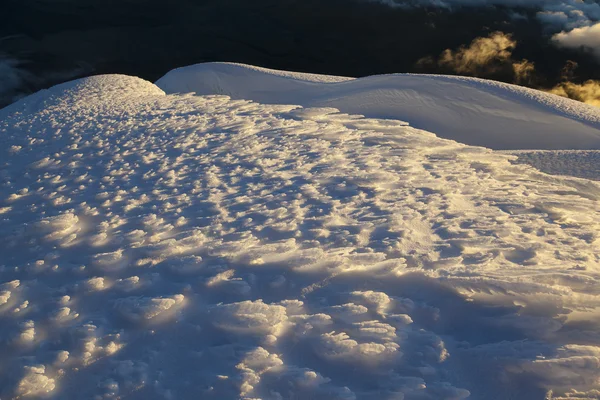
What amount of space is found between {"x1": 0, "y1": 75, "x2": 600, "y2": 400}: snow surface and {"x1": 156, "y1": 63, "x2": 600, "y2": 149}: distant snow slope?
3.45 ft

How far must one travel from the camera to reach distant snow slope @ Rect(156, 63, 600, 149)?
4430 mm

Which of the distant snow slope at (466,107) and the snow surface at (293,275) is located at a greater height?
the distant snow slope at (466,107)

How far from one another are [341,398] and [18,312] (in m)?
1.24

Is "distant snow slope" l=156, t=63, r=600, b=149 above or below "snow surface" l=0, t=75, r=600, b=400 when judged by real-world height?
above

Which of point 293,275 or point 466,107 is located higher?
point 466,107

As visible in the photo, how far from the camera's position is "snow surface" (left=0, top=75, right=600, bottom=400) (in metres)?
1.61

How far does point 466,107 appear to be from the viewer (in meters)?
4.82

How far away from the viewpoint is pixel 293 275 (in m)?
2.05

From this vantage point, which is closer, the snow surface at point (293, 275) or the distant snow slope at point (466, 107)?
the snow surface at point (293, 275)

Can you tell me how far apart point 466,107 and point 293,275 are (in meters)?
3.37

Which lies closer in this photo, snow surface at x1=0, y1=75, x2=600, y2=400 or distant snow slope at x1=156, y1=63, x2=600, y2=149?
snow surface at x1=0, y1=75, x2=600, y2=400

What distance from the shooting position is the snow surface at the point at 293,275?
1612mm

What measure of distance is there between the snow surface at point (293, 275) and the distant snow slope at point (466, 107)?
105cm

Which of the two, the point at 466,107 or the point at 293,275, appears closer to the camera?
the point at 293,275
